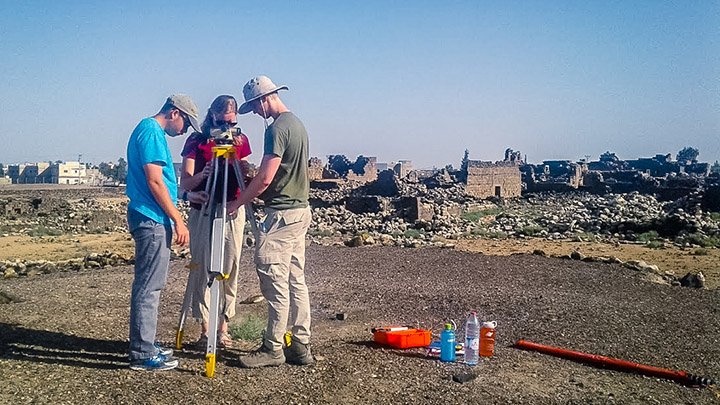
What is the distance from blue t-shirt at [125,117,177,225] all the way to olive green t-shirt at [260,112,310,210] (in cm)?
71

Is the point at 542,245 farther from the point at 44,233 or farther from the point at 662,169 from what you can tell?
the point at 662,169

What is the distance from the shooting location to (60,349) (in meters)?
5.29

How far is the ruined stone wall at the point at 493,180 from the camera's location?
37.9 meters

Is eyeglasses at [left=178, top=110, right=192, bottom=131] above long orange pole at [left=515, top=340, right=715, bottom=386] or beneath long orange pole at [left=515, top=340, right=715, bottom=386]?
above

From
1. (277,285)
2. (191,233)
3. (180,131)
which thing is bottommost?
(277,285)

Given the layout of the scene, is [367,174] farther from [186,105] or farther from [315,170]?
[186,105]

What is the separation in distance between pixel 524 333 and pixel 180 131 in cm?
374

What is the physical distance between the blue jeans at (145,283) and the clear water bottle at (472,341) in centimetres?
233

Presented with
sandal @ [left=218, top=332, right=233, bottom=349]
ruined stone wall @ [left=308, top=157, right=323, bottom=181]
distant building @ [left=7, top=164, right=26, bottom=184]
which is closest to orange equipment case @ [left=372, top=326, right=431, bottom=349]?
sandal @ [left=218, top=332, right=233, bottom=349]

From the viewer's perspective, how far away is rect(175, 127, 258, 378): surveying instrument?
4672 mm

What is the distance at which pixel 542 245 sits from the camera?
18.7 metres

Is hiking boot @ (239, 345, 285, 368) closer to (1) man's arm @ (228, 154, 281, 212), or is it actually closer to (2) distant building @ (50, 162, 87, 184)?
(1) man's arm @ (228, 154, 281, 212)

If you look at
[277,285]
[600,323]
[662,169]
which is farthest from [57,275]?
[662,169]

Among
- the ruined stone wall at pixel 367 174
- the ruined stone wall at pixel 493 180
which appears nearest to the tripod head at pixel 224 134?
the ruined stone wall at pixel 493 180
